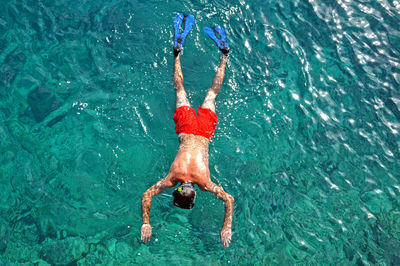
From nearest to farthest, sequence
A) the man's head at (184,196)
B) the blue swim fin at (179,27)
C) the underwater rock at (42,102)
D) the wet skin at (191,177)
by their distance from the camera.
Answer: the man's head at (184,196), the wet skin at (191,177), the blue swim fin at (179,27), the underwater rock at (42,102)

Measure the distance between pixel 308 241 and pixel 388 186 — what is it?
249 cm

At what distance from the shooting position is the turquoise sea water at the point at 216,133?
315 inches

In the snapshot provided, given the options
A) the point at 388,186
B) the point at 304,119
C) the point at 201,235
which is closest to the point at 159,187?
the point at 201,235

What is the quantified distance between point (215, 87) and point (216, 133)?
1.18 meters

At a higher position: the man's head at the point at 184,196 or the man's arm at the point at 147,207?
the man's head at the point at 184,196

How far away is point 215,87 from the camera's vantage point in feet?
28.3

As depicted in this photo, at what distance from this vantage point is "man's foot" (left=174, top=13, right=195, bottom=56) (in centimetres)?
874

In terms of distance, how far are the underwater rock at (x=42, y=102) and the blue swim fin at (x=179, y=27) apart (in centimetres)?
350

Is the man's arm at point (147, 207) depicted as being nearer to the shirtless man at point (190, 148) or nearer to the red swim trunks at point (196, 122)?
the shirtless man at point (190, 148)

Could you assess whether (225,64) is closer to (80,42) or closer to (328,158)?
(328,158)

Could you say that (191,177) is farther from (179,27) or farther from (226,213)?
(179,27)

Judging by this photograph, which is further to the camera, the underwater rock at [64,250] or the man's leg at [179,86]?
the man's leg at [179,86]

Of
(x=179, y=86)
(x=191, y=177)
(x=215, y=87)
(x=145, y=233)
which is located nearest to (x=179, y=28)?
(x=179, y=86)

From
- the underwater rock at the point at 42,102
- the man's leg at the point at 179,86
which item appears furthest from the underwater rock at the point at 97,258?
the man's leg at the point at 179,86
